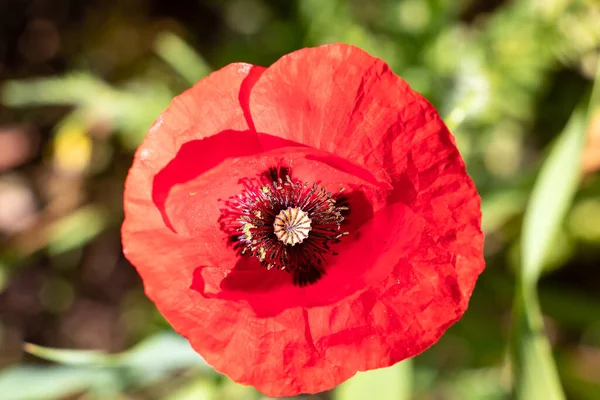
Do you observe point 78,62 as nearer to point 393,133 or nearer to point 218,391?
point 218,391

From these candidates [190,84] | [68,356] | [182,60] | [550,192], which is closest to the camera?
[68,356]

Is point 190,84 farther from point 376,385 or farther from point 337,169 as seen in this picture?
point 376,385

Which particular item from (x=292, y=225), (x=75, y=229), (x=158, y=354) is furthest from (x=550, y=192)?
(x=75, y=229)

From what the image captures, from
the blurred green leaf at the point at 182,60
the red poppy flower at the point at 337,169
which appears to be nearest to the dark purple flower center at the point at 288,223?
the red poppy flower at the point at 337,169

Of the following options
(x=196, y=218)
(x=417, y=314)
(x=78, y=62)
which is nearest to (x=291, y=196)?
(x=196, y=218)

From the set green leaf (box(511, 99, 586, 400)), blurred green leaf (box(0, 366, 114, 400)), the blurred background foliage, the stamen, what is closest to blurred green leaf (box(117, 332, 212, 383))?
the blurred background foliage

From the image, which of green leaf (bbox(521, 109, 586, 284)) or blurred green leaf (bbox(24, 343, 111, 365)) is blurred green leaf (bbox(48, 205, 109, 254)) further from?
green leaf (bbox(521, 109, 586, 284))

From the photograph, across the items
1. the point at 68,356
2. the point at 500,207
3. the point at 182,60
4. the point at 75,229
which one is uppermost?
the point at 182,60

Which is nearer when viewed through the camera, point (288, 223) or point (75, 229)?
point (288, 223)
